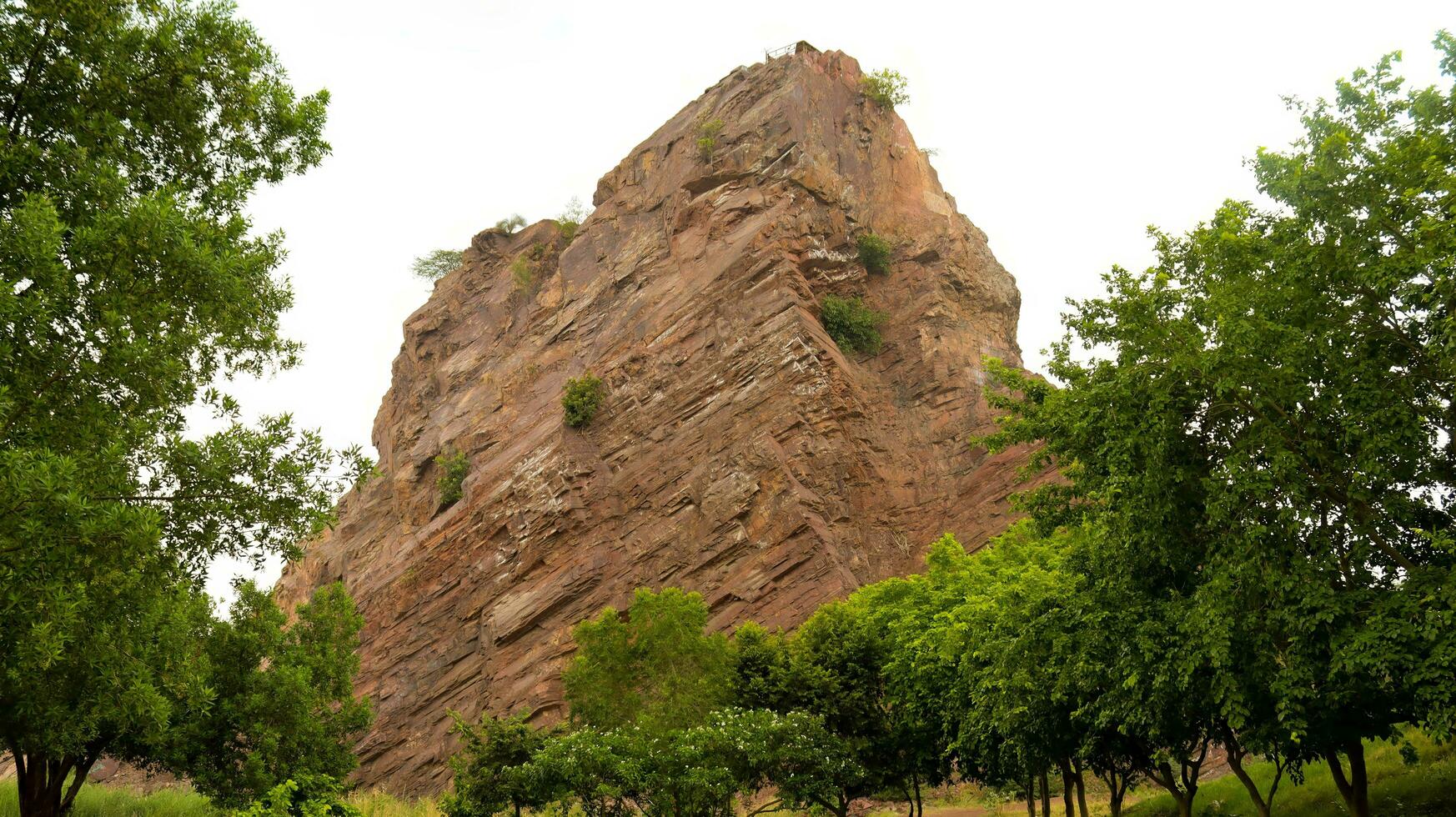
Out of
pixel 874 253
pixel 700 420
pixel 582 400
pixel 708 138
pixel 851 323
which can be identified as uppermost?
pixel 708 138

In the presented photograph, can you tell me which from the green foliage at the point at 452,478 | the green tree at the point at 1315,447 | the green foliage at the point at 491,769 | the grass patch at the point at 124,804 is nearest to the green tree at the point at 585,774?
the green foliage at the point at 491,769

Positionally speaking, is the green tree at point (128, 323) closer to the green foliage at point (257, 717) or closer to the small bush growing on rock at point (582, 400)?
the green foliage at point (257, 717)

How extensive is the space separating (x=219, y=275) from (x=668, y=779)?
51.9 ft

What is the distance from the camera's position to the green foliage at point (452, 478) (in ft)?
195

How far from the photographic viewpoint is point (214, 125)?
50.8 ft

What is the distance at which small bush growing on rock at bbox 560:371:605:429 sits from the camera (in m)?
55.7

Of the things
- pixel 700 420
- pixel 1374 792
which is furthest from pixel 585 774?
pixel 700 420

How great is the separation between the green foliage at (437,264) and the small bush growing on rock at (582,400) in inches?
1227

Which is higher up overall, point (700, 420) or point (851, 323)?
point (851, 323)

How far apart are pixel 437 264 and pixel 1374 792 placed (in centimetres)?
7454

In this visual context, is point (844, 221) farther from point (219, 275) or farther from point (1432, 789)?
point (219, 275)

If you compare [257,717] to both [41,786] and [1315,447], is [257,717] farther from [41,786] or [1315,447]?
[1315,447]

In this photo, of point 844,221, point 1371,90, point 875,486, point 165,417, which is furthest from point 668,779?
point 844,221

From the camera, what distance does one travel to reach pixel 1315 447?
1666 centimetres
